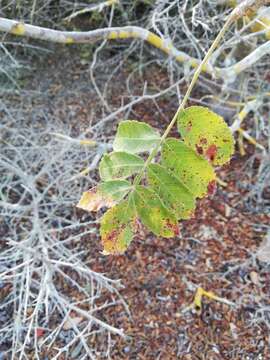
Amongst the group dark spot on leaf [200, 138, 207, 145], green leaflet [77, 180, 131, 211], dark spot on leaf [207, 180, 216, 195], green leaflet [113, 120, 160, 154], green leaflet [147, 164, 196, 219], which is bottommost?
green leaflet [77, 180, 131, 211]

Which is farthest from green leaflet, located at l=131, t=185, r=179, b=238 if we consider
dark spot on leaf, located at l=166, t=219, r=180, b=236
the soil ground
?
the soil ground

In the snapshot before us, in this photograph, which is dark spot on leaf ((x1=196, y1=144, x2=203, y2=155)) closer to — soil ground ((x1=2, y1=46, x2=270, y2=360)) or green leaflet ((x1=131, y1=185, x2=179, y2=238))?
green leaflet ((x1=131, y1=185, x2=179, y2=238))

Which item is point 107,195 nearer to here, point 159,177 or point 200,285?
point 159,177

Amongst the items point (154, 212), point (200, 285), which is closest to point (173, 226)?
point (154, 212)

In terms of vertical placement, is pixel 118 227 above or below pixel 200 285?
above

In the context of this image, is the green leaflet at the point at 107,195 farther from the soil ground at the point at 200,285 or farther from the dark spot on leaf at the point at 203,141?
the soil ground at the point at 200,285

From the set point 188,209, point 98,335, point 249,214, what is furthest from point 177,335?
point 188,209
